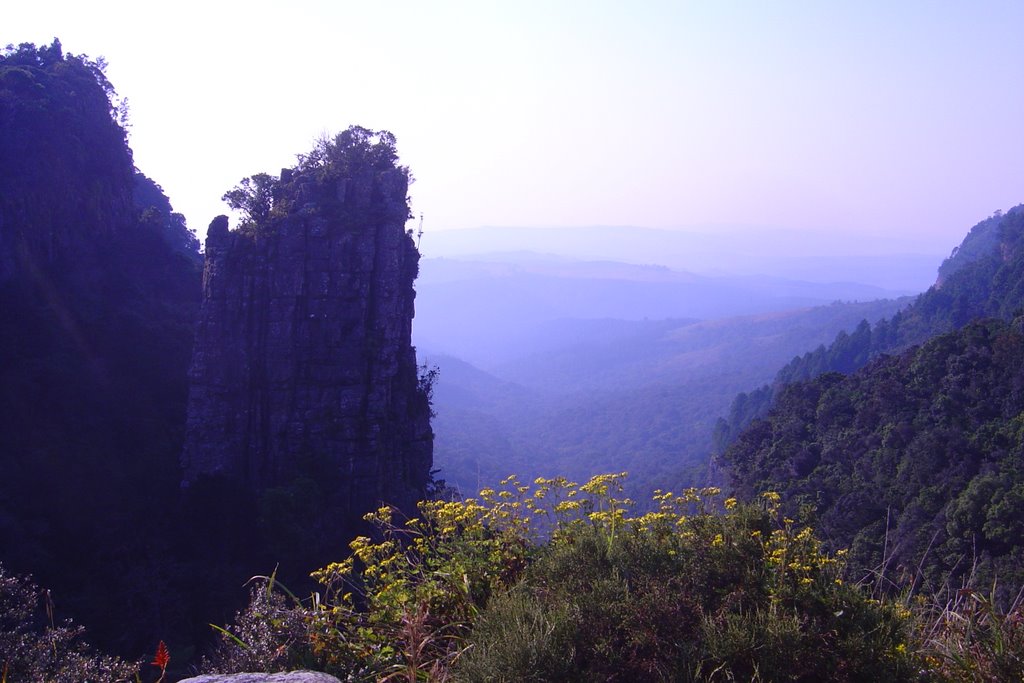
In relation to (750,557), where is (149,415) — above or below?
below

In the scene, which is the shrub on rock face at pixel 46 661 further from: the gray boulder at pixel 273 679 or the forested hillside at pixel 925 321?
the forested hillside at pixel 925 321

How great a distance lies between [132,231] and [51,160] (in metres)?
4.08

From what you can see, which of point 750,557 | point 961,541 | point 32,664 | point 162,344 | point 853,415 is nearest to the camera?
point 750,557

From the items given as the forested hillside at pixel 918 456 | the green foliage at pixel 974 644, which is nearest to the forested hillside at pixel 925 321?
the forested hillside at pixel 918 456

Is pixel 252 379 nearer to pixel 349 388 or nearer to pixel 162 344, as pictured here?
pixel 349 388

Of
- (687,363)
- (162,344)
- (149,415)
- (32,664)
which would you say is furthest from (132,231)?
(687,363)

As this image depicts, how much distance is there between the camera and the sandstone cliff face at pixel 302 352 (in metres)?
20.7

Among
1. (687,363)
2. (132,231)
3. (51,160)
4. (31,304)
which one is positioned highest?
(51,160)

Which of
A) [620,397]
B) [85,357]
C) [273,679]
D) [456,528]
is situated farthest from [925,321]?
[273,679]

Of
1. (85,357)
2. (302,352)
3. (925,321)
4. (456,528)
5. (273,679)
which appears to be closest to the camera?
(273,679)

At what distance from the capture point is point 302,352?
2092 centimetres

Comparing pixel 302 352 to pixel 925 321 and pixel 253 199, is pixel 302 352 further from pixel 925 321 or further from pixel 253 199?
pixel 925 321

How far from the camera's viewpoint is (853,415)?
2628 centimetres

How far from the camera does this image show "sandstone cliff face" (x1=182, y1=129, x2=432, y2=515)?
813 inches
